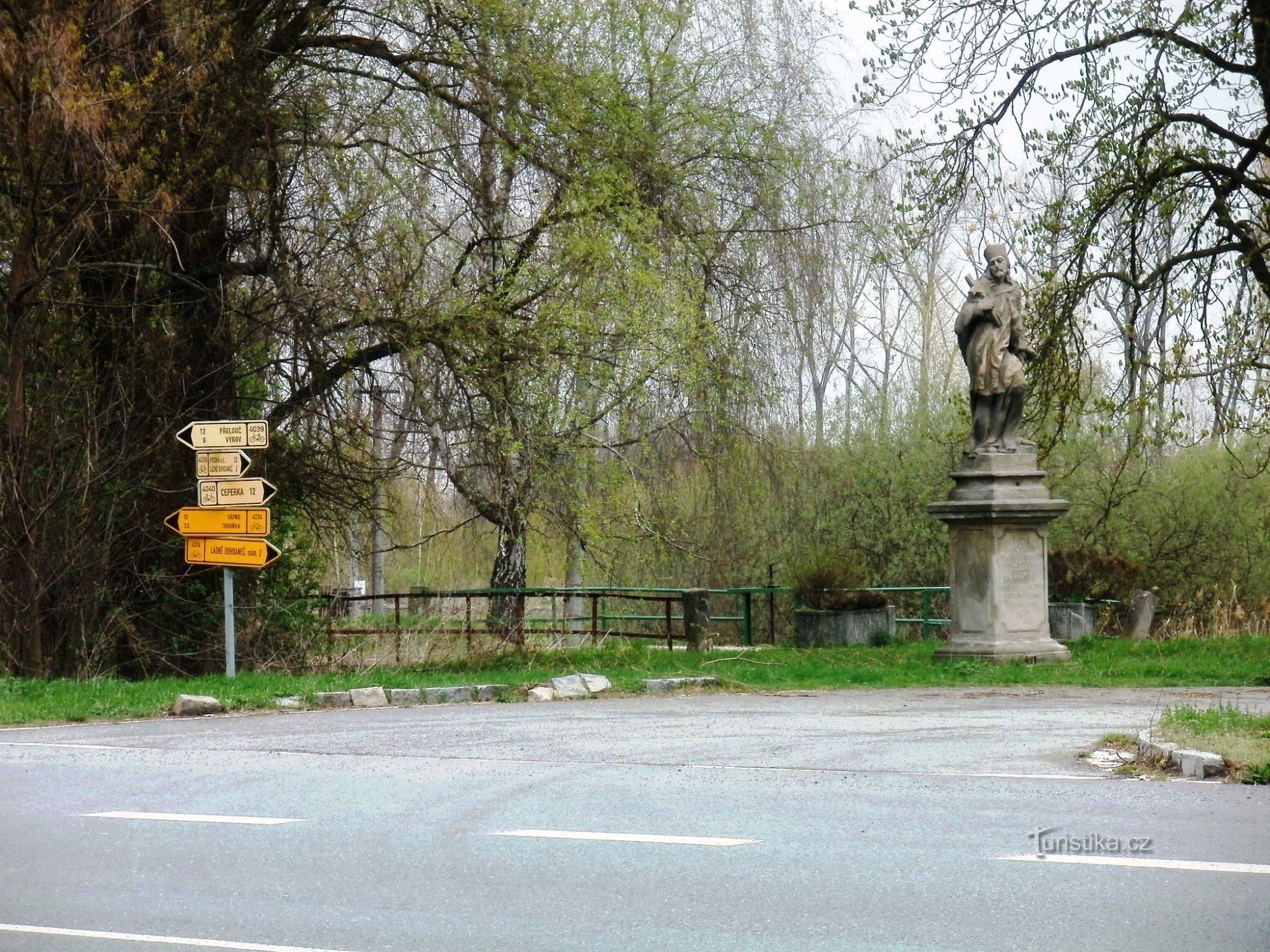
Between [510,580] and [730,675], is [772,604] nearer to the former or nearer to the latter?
[510,580]

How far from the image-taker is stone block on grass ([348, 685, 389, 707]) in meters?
16.3

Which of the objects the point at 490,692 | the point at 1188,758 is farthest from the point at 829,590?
the point at 1188,758

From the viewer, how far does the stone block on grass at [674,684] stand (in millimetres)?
17688

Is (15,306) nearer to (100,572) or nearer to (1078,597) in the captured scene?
(100,572)

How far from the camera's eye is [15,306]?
18.6 m

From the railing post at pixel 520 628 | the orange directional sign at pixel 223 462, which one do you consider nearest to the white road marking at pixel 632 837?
the orange directional sign at pixel 223 462

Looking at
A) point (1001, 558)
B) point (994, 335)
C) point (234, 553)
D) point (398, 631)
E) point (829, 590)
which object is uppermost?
point (994, 335)

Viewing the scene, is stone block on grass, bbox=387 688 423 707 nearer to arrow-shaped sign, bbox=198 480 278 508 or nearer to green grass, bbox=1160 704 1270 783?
arrow-shaped sign, bbox=198 480 278 508

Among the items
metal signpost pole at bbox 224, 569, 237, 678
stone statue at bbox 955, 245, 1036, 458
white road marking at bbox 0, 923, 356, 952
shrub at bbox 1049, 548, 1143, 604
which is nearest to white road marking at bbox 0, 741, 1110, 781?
white road marking at bbox 0, 923, 356, 952

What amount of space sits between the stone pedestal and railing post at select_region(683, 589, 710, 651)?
6.11 metres

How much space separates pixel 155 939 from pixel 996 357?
1602 cm

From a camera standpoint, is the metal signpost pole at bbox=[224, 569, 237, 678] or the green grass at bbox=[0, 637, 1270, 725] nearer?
the green grass at bbox=[0, 637, 1270, 725]

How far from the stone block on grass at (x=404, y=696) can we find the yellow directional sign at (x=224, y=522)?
3.06 meters

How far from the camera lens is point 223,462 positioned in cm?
1842
